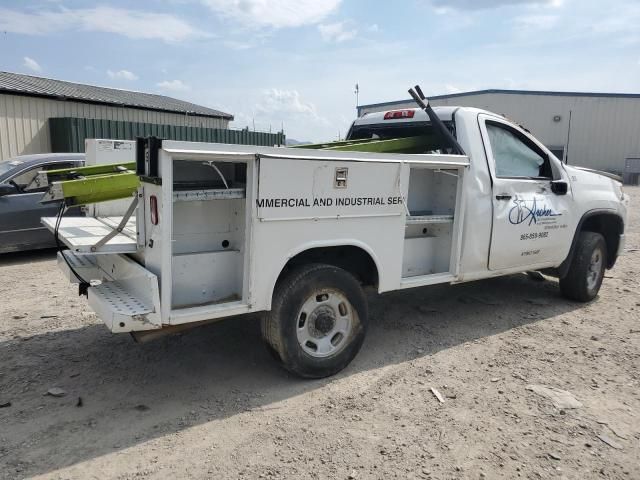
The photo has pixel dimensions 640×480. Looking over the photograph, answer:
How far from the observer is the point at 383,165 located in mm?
4180

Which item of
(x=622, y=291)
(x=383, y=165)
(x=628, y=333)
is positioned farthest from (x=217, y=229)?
(x=622, y=291)

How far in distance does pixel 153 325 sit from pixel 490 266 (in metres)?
3.28

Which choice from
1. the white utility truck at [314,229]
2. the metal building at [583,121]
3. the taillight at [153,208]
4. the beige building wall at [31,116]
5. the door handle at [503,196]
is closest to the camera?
the taillight at [153,208]

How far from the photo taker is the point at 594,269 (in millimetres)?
6547

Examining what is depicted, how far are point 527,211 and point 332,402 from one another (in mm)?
2899

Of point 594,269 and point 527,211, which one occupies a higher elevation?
point 527,211

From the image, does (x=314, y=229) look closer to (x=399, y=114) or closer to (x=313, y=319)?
(x=313, y=319)

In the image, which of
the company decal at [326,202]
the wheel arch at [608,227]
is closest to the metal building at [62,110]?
the company decal at [326,202]

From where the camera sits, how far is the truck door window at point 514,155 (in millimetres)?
5312

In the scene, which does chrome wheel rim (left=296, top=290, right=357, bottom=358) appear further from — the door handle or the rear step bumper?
the door handle

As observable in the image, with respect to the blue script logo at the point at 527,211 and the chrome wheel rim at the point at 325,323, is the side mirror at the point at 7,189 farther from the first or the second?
the blue script logo at the point at 527,211

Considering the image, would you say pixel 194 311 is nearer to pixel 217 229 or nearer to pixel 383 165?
pixel 217 229

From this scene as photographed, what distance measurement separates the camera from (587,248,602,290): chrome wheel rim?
21.2ft

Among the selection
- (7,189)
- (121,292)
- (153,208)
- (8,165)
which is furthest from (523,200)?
(8,165)
